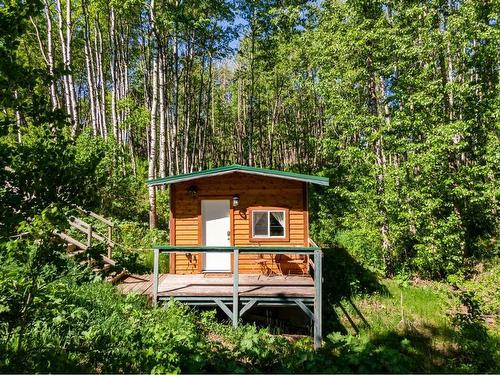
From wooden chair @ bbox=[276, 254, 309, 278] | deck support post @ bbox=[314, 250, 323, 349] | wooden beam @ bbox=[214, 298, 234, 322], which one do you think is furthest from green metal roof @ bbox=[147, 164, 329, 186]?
wooden beam @ bbox=[214, 298, 234, 322]

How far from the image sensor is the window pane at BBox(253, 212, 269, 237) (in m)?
11.4

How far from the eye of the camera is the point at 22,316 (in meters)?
4.25

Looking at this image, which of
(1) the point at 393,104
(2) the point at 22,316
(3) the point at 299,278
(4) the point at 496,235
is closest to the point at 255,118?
(1) the point at 393,104

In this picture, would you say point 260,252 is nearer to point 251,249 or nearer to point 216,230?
point 251,249

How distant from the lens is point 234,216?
11.4 m

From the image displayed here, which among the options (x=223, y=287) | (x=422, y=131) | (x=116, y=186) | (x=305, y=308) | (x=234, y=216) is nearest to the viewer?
(x=305, y=308)

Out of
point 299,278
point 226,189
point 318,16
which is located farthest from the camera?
point 318,16

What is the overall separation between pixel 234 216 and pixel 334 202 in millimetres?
9119

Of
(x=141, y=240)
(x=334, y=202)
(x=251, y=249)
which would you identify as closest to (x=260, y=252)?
(x=251, y=249)

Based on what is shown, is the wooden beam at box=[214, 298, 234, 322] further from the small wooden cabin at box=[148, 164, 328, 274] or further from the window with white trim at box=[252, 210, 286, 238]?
the window with white trim at box=[252, 210, 286, 238]

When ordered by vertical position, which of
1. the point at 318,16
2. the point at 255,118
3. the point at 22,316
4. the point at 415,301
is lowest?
the point at 415,301

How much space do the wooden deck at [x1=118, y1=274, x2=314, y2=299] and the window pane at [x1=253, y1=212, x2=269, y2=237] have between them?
149 cm

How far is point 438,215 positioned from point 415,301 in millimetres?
3649

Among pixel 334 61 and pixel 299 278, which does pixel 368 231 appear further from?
pixel 334 61
